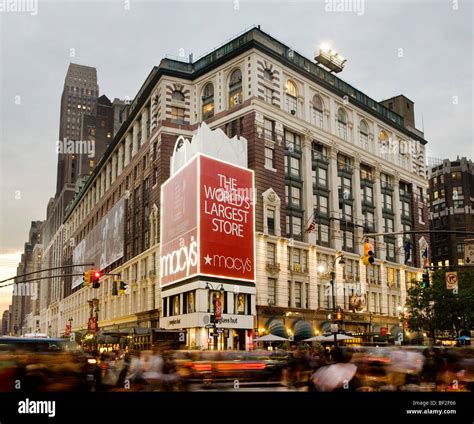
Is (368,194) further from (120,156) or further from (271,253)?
(120,156)

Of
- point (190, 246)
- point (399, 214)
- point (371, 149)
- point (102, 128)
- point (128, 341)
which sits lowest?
point (128, 341)

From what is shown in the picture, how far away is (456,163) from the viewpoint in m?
139

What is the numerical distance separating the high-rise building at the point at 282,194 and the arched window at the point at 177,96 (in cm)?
14

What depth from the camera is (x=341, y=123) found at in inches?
2783

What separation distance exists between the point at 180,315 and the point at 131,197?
1055 inches

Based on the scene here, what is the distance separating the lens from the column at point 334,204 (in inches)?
2579

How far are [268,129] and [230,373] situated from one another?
43158 millimetres

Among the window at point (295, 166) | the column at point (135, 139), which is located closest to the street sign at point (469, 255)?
the window at point (295, 166)

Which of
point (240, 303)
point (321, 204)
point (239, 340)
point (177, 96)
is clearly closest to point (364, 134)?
point (321, 204)

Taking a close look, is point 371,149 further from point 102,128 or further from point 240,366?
point 102,128

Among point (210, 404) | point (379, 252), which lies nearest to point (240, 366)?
point (210, 404)

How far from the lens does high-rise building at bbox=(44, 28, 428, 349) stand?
5584 centimetres

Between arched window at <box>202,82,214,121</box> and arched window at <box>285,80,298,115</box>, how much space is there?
330 inches

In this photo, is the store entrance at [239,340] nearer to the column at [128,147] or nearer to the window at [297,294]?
the window at [297,294]
